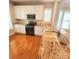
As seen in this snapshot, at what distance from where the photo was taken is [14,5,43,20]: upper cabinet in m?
7.18

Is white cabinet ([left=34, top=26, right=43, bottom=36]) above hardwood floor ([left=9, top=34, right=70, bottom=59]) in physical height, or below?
above

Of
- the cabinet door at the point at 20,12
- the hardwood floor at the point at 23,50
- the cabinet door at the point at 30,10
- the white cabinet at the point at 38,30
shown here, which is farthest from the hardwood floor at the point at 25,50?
the cabinet door at the point at 20,12

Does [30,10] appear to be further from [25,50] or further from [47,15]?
[25,50]

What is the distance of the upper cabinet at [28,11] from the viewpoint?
7180 millimetres

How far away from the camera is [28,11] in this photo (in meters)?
7.43

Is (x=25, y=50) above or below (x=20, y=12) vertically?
below

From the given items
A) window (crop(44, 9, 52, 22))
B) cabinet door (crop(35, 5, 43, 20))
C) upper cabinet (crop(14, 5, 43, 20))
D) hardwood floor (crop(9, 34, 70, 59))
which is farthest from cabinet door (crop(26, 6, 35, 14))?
hardwood floor (crop(9, 34, 70, 59))

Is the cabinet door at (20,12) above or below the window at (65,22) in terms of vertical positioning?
above

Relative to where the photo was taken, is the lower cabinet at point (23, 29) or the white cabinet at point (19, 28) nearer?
the lower cabinet at point (23, 29)

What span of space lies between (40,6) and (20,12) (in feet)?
5.34

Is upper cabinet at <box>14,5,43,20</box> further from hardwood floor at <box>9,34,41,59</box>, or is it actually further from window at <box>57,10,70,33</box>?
hardwood floor at <box>9,34,41,59</box>

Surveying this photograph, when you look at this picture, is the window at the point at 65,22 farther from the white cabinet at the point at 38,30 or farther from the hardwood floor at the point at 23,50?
the white cabinet at the point at 38,30

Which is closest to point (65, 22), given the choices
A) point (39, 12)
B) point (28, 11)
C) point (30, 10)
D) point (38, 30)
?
point (38, 30)
